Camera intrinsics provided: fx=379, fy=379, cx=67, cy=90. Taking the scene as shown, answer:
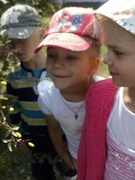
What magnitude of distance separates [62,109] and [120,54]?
690mm

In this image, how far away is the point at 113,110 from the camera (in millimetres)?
1803

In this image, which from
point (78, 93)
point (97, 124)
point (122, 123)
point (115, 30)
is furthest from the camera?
point (78, 93)

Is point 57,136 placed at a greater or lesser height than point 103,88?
lesser

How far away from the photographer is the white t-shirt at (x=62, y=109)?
2.12 m

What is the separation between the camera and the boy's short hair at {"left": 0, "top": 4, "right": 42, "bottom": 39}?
231 cm

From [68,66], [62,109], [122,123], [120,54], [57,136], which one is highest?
[120,54]

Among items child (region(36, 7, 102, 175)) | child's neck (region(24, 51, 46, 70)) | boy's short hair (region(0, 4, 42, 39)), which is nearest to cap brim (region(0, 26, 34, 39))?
boy's short hair (region(0, 4, 42, 39))

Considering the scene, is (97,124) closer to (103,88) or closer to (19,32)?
(103,88)

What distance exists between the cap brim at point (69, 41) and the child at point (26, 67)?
37 cm

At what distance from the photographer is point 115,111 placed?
1788 mm

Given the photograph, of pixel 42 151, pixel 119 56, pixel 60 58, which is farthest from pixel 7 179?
pixel 119 56

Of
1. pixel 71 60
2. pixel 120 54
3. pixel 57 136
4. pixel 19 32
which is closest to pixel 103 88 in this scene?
pixel 71 60

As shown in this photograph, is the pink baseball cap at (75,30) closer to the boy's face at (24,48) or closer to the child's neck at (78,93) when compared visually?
the child's neck at (78,93)

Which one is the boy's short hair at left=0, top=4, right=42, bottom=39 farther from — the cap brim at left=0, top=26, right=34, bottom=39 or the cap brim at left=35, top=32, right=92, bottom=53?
the cap brim at left=35, top=32, right=92, bottom=53
